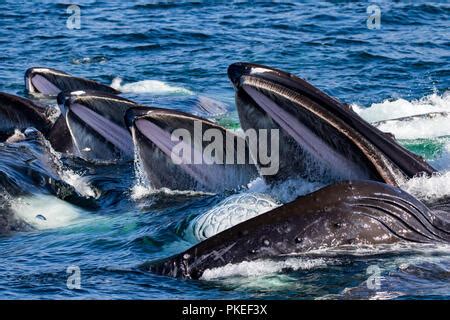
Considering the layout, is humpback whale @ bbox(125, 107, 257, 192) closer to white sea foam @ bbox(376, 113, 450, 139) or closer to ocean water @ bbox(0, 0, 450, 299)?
ocean water @ bbox(0, 0, 450, 299)

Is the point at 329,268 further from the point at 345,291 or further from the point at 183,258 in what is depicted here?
the point at 183,258

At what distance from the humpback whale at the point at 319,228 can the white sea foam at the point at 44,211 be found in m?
3.78

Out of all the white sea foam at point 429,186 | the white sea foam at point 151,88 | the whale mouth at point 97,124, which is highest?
the white sea foam at point 151,88

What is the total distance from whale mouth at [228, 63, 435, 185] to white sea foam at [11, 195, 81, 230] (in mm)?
3219

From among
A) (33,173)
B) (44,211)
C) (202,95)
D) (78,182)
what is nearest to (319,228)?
(44,211)

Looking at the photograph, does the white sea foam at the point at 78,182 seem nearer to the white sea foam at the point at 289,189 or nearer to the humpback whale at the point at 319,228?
the white sea foam at the point at 289,189

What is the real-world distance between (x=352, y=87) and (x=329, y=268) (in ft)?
50.0

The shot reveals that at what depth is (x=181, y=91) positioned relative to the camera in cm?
2394

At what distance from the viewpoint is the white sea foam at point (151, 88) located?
77.8 feet

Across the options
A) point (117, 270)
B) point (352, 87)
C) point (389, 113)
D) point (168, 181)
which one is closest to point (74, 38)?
point (352, 87)

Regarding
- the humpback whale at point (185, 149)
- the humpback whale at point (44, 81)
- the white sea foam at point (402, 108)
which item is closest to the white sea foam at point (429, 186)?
the humpback whale at point (185, 149)

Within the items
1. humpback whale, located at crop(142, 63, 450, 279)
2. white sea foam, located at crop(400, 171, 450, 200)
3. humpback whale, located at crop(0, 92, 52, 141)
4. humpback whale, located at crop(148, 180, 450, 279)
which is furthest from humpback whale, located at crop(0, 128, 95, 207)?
white sea foam, located at crop(400, 171, 450, 200)

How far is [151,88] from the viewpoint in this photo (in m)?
24.2

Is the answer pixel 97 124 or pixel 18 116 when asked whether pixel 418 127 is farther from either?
pixel 18 116
